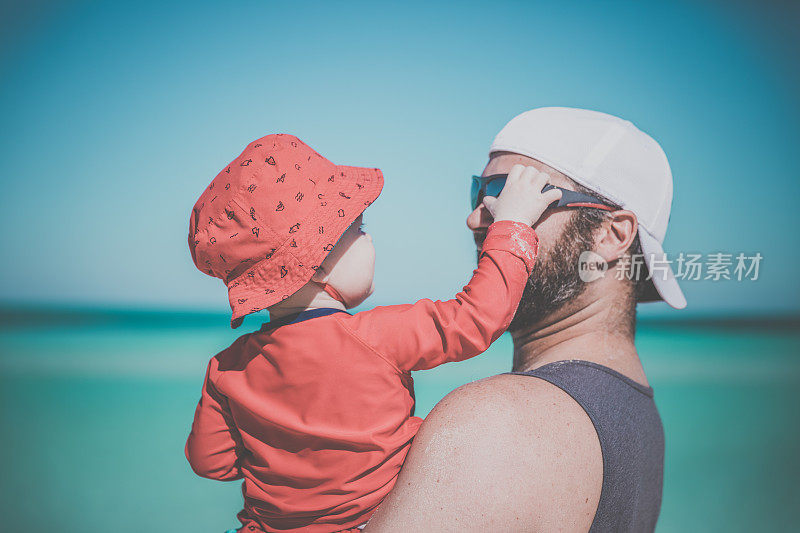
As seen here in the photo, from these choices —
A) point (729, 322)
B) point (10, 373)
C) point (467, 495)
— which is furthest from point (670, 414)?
point (729, 322)

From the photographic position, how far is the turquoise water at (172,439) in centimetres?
680

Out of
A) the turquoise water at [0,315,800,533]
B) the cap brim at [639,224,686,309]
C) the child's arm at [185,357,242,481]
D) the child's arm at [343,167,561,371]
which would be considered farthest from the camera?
the turquoise water at [0,315,800,533]

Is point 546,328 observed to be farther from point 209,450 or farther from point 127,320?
point 127,320

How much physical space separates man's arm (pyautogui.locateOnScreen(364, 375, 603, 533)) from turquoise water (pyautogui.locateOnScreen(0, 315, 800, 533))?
617cm

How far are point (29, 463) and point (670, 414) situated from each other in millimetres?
12393

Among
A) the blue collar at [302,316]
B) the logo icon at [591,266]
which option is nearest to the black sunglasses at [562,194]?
the logo icon at [591,266]

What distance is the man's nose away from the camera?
1916 mm

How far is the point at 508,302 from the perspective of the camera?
56.3 inches

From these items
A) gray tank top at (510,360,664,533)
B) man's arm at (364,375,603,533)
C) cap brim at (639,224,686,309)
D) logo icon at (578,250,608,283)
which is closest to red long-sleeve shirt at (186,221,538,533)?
man's arm at (364,375,603,533)

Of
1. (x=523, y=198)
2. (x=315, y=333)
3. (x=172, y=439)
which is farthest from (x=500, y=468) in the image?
(x=172, y=439)

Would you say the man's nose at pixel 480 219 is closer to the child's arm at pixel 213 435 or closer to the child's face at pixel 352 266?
the child's face at pixel 352 266

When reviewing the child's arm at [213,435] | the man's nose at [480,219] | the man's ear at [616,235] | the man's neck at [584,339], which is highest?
the man's nose at [480,219]

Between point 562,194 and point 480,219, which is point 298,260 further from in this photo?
point 562,194

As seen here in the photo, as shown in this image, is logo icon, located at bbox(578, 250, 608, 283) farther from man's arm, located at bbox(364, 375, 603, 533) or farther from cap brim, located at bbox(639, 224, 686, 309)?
man's arm, located at bbox(364, 375, 603, 533)
